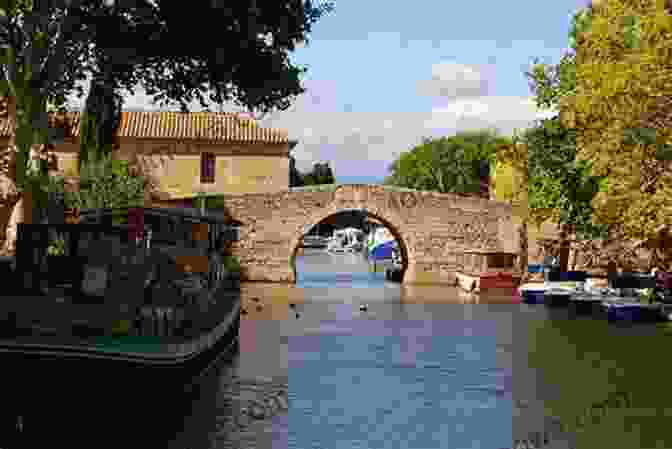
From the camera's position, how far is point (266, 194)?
1810 inches

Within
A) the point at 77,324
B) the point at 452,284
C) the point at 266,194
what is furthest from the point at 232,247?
the point at 77,324

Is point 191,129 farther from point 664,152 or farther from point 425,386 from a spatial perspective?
point 425,386

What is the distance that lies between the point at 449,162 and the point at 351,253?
12530 millimetres

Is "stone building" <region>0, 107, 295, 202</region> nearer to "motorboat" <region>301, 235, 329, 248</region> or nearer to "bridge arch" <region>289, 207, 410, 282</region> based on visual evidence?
"bridge arch" <region>289, 207, 410, 282</region>

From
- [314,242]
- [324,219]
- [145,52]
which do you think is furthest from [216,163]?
[314,242]

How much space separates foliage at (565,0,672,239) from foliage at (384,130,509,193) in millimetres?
69111

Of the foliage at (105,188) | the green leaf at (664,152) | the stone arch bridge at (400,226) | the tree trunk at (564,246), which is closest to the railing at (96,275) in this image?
the green leaf at (664,152)

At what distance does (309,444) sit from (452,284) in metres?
34.2

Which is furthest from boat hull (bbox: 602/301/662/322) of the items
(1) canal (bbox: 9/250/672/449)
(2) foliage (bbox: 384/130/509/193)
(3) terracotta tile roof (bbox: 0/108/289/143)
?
(2) foliage (bbox: 384/130/509/193)

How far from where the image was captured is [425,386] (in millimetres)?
18828

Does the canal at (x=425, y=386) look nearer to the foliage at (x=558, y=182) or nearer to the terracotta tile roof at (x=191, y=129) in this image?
the foliage at (x=558, y=182)

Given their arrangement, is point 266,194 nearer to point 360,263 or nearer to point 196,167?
point 196,167

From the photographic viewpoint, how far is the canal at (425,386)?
1463cm

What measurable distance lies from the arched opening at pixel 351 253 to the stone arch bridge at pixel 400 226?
37 cm
